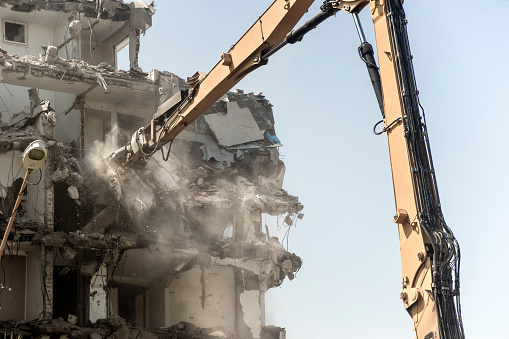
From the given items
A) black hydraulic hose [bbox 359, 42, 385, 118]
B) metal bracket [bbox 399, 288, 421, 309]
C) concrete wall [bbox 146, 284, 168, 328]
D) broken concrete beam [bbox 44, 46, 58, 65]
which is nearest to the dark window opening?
broken concrete beam [bbox 44, 46, 58, 65]

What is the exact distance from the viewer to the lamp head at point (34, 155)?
1958 cm

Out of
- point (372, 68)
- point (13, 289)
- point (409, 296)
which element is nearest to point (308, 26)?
point (372, 68)

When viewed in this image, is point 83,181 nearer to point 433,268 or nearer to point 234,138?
point 234,138

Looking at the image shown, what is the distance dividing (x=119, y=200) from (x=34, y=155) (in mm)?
15369

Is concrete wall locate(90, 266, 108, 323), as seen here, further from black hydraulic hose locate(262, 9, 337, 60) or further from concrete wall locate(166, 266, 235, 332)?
black hydraulic hose locate(262, 9, 337, 60)

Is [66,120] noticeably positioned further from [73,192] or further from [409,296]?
[409,296]

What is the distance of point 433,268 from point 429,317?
78cm

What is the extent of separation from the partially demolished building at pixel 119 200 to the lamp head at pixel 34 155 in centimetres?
1299

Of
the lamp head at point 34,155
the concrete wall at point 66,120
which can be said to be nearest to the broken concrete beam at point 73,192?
the concrete wall at point 66,120

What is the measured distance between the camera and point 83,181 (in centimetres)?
3512

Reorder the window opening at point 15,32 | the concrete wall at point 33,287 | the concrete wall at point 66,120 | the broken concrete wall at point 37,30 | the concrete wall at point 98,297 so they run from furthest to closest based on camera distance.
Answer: the window opening at point 15,32 < the broken concrete wall at point 37,30 < the concrete wall at point 66,120 < the concrete wall at point 98,297 < the concrete wall at point 33,287

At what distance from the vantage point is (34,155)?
64.6 feet

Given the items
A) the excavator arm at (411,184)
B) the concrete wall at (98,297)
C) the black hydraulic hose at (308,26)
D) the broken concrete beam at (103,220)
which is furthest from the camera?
the concrete wall at (98,297)

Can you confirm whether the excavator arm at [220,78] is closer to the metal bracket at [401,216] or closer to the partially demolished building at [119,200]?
the partially demolished building at [119,200]
